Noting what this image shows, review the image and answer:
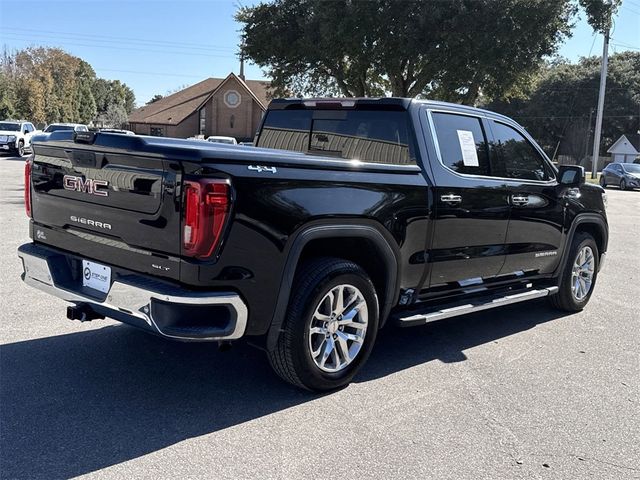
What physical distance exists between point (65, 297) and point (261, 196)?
1.52m

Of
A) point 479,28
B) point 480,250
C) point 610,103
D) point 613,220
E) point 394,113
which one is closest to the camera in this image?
point 394,113

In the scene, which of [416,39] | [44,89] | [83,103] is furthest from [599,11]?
[83,103]

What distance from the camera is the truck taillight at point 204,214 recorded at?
3295 millimetres

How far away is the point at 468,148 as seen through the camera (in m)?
5.16

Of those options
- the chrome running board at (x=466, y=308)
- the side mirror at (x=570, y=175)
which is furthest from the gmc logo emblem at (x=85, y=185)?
the side mirror at (x=570, y=175)

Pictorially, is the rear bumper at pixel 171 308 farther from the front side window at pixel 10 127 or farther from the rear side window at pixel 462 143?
the front side window at pixel 10 127

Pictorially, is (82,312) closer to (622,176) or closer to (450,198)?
(450,198)

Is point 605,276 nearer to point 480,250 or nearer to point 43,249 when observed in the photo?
point 480,250

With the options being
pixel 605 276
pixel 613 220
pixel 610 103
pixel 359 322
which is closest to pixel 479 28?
pixel 613 220

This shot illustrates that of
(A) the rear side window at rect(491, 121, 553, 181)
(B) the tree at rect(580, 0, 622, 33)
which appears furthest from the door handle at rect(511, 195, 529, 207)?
(B) the tree at rect(580, 0, 622, 33)

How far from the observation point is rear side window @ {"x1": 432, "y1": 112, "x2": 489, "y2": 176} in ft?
16.2

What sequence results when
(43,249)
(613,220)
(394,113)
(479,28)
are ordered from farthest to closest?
(479,28) → (613,220) → (394,113) → (43,249)

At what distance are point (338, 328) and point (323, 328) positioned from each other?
5.2 inches

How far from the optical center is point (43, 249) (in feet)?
14.0
